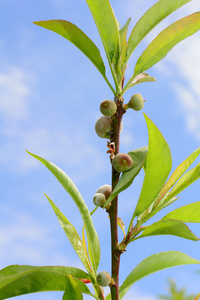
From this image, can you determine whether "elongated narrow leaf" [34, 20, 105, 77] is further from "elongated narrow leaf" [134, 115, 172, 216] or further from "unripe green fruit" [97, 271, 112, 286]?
"unripe green fruit" [97, 271, 112, 286]

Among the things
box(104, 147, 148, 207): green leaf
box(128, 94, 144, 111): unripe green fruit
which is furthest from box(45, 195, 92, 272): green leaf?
box(128, 94, 144, 111): unripe green fruit

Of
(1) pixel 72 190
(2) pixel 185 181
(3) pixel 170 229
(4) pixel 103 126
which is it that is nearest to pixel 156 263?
(3) pixel 170 229

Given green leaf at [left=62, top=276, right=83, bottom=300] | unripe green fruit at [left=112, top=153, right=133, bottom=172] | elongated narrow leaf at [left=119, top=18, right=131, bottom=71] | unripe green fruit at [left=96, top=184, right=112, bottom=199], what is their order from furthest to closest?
1. elongated narrow leaf at [left=119, top=18, right=131, bottom=71]
2. unripe green fruit at [left=96, top=184, right=112, bottom=199]
3. unripe green fruit at [left=112, top=153, right=133, bottom=172]
4. green leaf at [left=62, top=276, right=83, bottom=300]

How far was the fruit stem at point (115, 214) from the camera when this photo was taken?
1482mm

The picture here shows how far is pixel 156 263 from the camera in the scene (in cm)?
158

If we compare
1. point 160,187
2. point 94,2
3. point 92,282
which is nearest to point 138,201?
point 160,187

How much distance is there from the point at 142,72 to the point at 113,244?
0.73 metres

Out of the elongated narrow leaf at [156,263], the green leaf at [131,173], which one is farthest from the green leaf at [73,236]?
the green leaf at [131,173]

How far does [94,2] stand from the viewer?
1585 mm

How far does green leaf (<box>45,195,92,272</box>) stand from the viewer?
1.62 m

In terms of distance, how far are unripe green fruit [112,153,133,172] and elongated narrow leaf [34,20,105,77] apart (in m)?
0.42

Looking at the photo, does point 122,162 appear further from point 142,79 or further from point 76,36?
point 76,36

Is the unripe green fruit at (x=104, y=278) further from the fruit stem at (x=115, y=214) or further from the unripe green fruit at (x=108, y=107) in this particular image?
the unripe green fruit at (x=108, y=107)

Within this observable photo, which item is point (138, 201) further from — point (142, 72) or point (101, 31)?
point (101, 31)
